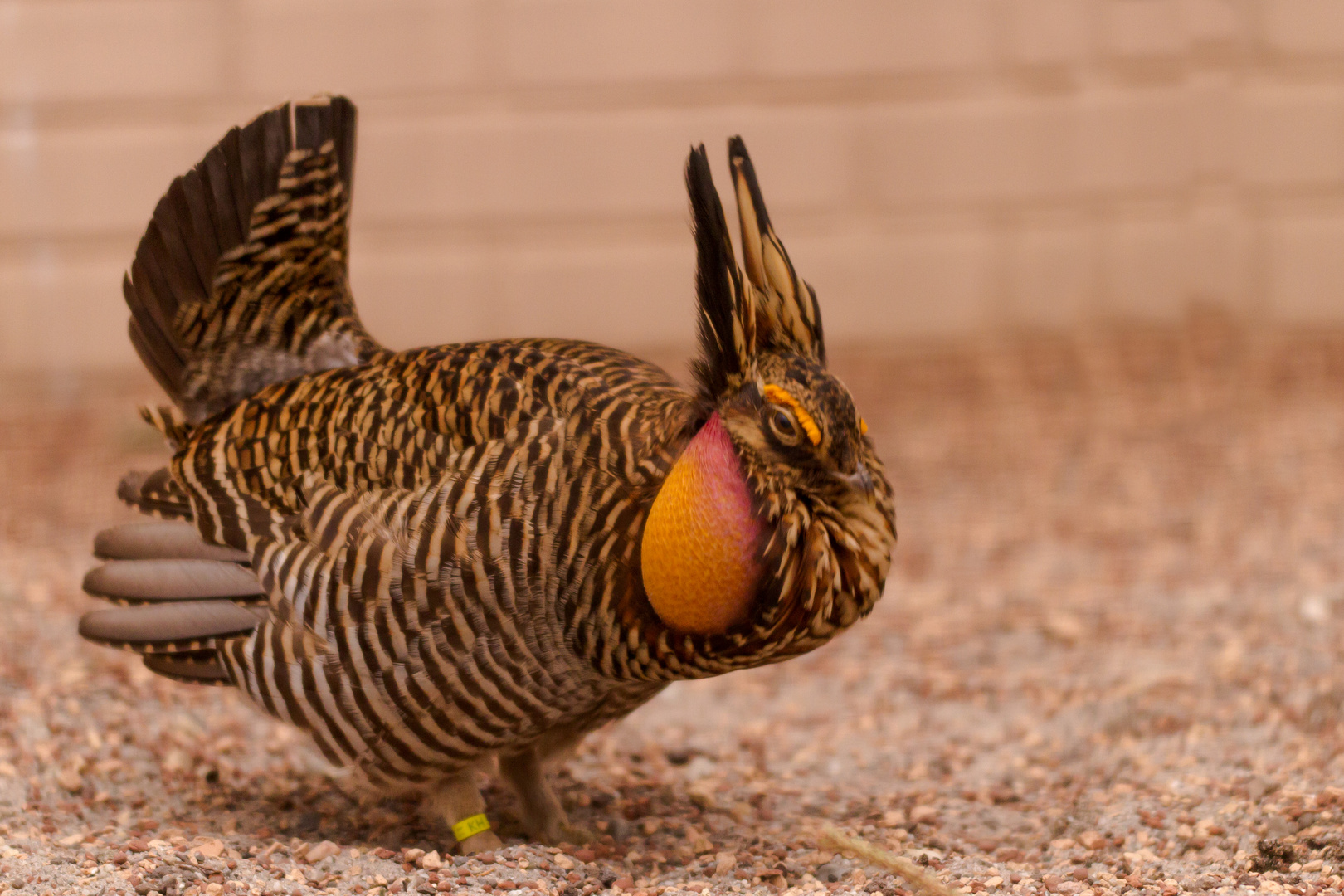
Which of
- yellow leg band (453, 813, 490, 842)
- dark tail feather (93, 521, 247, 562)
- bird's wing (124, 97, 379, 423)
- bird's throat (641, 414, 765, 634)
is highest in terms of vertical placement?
bird's wing (124, 97, 379, 423)

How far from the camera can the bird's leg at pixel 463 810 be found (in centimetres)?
264

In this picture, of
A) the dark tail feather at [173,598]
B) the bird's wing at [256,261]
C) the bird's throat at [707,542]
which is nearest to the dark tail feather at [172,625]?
the dark tail feather at [173,598]

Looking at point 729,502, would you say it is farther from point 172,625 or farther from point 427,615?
point 172,625

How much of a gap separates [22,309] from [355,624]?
4704 mm

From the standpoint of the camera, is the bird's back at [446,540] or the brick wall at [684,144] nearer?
the bird's back at [446,540]

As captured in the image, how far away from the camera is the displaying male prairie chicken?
214 cm

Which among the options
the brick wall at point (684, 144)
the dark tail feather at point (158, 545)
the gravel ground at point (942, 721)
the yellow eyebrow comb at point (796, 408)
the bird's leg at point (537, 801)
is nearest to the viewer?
the yellow eyebrow comb at point (796, 408)

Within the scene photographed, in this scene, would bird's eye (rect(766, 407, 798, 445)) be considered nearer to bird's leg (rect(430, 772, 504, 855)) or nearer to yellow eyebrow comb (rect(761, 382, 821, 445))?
yellow eyebrow comb (rect(761, 382, 821, 445))

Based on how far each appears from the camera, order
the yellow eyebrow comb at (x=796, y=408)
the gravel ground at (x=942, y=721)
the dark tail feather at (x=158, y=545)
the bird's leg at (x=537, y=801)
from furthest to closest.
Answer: the bird's leg at (x=537, y=801), the dark tail feather at (x=158, y=545), the gravel ground at (x=942, y=721), the yellow eyebrow comb at (x=796, y=408)

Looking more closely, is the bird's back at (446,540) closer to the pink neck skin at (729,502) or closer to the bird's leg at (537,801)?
the pink neck skin at (729,502)

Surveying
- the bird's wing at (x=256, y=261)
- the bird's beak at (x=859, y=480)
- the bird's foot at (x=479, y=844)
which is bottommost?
the bird's foot at (x=479, y=844)

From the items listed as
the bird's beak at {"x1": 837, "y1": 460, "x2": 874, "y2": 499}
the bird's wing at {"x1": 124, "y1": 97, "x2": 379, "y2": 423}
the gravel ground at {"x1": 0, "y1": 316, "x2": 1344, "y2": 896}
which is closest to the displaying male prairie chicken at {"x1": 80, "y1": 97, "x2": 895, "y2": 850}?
the bird's beak at {"x1": 837, "y1": 460, "x2": 874, "y2": 499}

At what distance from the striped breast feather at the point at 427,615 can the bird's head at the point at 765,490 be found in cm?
21

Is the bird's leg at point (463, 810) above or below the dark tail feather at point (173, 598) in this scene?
below
